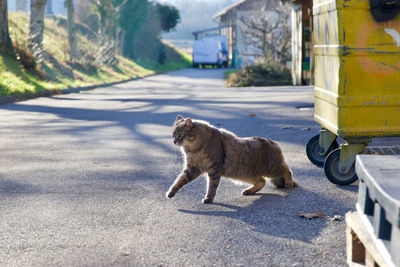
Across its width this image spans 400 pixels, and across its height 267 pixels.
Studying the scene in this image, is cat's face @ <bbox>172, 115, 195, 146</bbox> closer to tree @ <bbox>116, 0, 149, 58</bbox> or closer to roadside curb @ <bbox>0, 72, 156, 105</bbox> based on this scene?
roadside curb @ <bbox>0, 72, 156, 105</bbox>

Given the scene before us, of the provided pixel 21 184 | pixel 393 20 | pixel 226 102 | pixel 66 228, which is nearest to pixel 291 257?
pixel 66 228

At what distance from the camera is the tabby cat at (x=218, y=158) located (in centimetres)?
503

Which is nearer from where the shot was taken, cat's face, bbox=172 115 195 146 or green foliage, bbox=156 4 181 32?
cat's face, bbox=172 115 195 146

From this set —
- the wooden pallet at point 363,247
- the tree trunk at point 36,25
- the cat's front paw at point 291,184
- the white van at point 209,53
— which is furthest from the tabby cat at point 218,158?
the white van at point 209,53

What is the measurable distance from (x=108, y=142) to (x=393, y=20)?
4905 mm

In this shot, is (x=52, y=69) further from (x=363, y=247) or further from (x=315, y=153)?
(x=363, y=247)

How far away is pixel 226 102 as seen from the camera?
49.4 ft

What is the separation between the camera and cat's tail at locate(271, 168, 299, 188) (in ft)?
17.6

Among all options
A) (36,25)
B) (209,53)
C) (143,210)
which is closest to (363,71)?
(143,210)

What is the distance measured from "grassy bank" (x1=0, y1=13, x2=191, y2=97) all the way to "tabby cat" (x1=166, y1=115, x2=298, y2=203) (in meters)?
12.0

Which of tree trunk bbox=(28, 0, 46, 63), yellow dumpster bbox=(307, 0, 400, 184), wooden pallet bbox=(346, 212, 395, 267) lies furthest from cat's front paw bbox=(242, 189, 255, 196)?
tree trunk bbox=(28, 0, 46, 63)

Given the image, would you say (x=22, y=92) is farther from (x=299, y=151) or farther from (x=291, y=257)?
(x=291, y=257)

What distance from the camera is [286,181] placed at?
5.38 metres

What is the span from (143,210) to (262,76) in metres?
19.3
